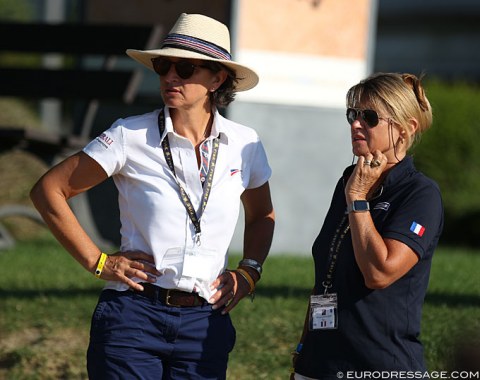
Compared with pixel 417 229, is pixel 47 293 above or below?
below

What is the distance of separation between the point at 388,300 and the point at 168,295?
81 centimetres

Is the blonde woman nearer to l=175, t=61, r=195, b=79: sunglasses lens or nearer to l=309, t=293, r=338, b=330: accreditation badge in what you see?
l=309, t=293, r=338, b=330: accreditation badge

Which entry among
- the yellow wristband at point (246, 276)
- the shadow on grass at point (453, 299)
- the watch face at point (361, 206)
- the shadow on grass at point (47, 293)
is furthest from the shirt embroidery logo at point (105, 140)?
the shadow on grass at point (47, 293)

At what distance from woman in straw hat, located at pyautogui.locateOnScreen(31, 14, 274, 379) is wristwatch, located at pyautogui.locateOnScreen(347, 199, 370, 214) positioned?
0.58 meters

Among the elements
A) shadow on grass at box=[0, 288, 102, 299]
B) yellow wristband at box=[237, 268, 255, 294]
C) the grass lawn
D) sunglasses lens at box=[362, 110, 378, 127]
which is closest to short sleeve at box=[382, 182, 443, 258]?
sunglasses lens at box=[362, 110, 378, 127]

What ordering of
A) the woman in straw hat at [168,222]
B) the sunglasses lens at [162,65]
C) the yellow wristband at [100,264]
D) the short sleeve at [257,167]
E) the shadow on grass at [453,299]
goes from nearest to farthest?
the woman in straw hat at [168,222] < the yellow wristband at [100,264] < the sunglasses lens at [162,65] < the short sleeve at [257,167] < the shadow on grass at [453,299]

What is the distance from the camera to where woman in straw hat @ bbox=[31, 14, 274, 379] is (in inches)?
154

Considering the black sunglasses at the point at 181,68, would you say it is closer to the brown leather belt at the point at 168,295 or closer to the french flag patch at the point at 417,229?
the brown leather belt at the point at 168,295

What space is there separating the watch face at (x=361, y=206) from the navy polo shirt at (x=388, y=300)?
8 centimetres

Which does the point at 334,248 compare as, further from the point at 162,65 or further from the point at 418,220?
the point at 162,65

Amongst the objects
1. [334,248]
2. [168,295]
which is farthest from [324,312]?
[168,295]

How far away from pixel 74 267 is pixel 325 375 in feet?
19.7

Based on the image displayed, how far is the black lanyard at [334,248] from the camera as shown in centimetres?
374

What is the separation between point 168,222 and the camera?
12.9ft
